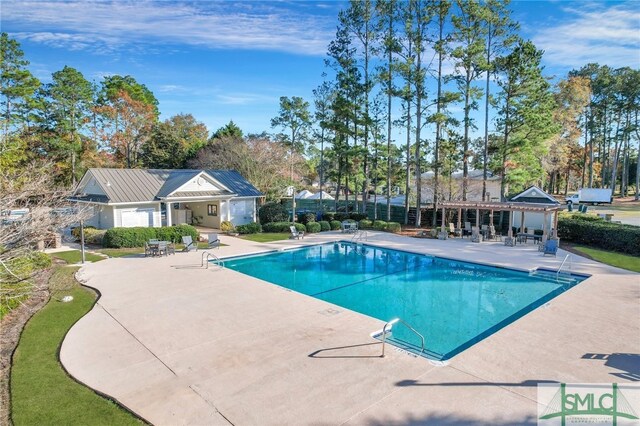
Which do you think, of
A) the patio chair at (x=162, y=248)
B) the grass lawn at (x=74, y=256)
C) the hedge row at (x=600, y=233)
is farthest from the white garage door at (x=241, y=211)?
the hedge row at (x=600, y=233)

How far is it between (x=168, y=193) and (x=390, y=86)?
58.3 ft

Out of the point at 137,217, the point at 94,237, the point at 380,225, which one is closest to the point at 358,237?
the point at 380,225

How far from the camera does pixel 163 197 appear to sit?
79.8 feet

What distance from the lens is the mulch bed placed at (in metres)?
6.29

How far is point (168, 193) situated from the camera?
24.6m

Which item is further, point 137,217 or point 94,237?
point 137,217

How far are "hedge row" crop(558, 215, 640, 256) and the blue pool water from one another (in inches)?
263

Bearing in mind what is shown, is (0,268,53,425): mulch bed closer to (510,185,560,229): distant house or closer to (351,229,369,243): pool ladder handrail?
(351,229,369,243): pool ladder handrail

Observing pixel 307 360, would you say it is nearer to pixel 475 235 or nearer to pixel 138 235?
pixel 138 235

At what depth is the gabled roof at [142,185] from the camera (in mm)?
23375

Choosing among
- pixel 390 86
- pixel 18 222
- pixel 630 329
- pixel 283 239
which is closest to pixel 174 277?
pixel 18 222

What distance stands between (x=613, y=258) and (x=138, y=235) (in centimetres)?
2414

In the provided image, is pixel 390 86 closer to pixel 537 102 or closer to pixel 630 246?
pixel 537 102

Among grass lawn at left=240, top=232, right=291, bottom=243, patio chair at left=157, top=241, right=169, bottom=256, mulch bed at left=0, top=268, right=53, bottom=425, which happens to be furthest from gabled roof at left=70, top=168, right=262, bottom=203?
mulch bed at left=0, top=268, right=53, bottom=425
